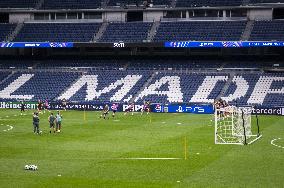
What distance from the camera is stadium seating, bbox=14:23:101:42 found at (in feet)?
259

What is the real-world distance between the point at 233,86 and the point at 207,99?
413 cm

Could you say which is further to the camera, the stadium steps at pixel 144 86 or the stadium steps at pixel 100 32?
the stadium steps at pixel 100 32

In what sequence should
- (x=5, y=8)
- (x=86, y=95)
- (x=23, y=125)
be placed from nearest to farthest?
(x=23, y=125)
(x=86, y=95)
(x=5, y=8)

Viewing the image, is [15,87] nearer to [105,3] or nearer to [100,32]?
[100,32]

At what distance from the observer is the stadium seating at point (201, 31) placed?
241 ft

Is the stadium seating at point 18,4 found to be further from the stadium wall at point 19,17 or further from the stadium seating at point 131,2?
the stadium seating at point 131,2

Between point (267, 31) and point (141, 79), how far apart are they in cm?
1712

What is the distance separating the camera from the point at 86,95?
234 feet

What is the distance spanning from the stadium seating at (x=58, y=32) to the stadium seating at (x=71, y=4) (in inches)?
97.2

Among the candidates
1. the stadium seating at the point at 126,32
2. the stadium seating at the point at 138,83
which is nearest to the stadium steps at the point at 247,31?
the stadium seating at the point at 138,83

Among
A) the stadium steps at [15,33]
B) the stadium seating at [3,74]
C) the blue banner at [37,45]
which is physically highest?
the stadium steps at [15,33]

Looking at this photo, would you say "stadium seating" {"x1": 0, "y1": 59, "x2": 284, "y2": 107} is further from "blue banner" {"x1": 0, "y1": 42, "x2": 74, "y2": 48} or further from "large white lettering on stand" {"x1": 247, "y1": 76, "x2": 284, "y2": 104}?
"blue banner" {"x1": 0, "y1": 42, "x2": 74, "y2": 48}

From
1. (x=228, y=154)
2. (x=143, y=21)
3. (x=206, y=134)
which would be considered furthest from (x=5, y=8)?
(x=228, y=154)

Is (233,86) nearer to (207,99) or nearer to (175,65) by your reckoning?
(207,99)
